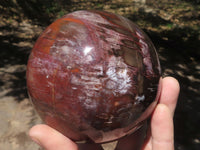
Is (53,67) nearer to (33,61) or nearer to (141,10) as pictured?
(33,61)

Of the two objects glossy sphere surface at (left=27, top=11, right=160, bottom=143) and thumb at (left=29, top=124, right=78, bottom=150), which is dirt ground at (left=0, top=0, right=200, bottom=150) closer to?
thumb at (left=29, top=124, right=78, bottom=150)

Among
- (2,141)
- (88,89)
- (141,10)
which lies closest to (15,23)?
(2,141)

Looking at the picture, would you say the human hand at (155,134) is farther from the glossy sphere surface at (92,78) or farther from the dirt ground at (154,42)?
the dirt ground at (154,42)

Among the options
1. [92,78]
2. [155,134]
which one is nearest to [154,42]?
[155,134]

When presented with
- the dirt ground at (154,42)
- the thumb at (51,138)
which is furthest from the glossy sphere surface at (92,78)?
the dirt ground at (154,42)

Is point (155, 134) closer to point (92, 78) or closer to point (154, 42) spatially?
point (92, 78)

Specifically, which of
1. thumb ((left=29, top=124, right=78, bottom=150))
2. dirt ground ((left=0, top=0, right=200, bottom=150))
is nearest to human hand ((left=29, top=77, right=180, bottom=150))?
thumb ((left=29, top=124, right=78, bottom=150))
